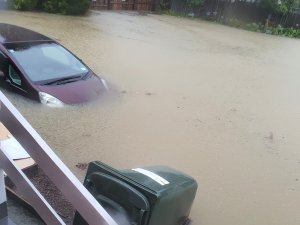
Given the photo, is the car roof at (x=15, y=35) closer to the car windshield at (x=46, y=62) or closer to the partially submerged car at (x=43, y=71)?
the partially submerged car at (x=43, y=71)

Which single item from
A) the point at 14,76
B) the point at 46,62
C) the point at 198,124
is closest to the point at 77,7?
the point at 46,62

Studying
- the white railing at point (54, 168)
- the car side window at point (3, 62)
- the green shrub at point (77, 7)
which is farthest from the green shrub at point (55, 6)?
the white railing at point (54, 168)

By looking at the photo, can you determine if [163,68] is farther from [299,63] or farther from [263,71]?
[299,63]

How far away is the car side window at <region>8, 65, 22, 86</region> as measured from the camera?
608 cm

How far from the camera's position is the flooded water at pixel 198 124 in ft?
16.4

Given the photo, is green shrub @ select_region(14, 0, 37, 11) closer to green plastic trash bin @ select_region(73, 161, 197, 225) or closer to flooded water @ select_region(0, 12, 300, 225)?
flooded water @ select_region(0, 12, 300, 225)

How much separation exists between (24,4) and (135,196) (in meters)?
16.5

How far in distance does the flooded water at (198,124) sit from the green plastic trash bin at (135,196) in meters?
1.95

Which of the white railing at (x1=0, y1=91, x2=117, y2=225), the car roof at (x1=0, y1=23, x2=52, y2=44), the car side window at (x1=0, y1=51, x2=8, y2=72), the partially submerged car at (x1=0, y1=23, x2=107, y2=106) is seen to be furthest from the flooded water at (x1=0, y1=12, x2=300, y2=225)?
the white railing at (x1=0, y1=91, x2=117, y2=225)

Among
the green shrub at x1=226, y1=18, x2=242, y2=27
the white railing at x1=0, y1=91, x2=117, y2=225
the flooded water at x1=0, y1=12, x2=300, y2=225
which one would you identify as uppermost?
the white railing at x1=0, y1=91, x2=117, y2=225

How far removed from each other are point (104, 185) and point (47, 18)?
15261 millimetres

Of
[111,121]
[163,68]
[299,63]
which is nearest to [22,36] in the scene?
[111,121]

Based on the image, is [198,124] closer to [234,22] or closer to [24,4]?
[24,4]

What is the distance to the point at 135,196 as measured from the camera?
209 centimetres
